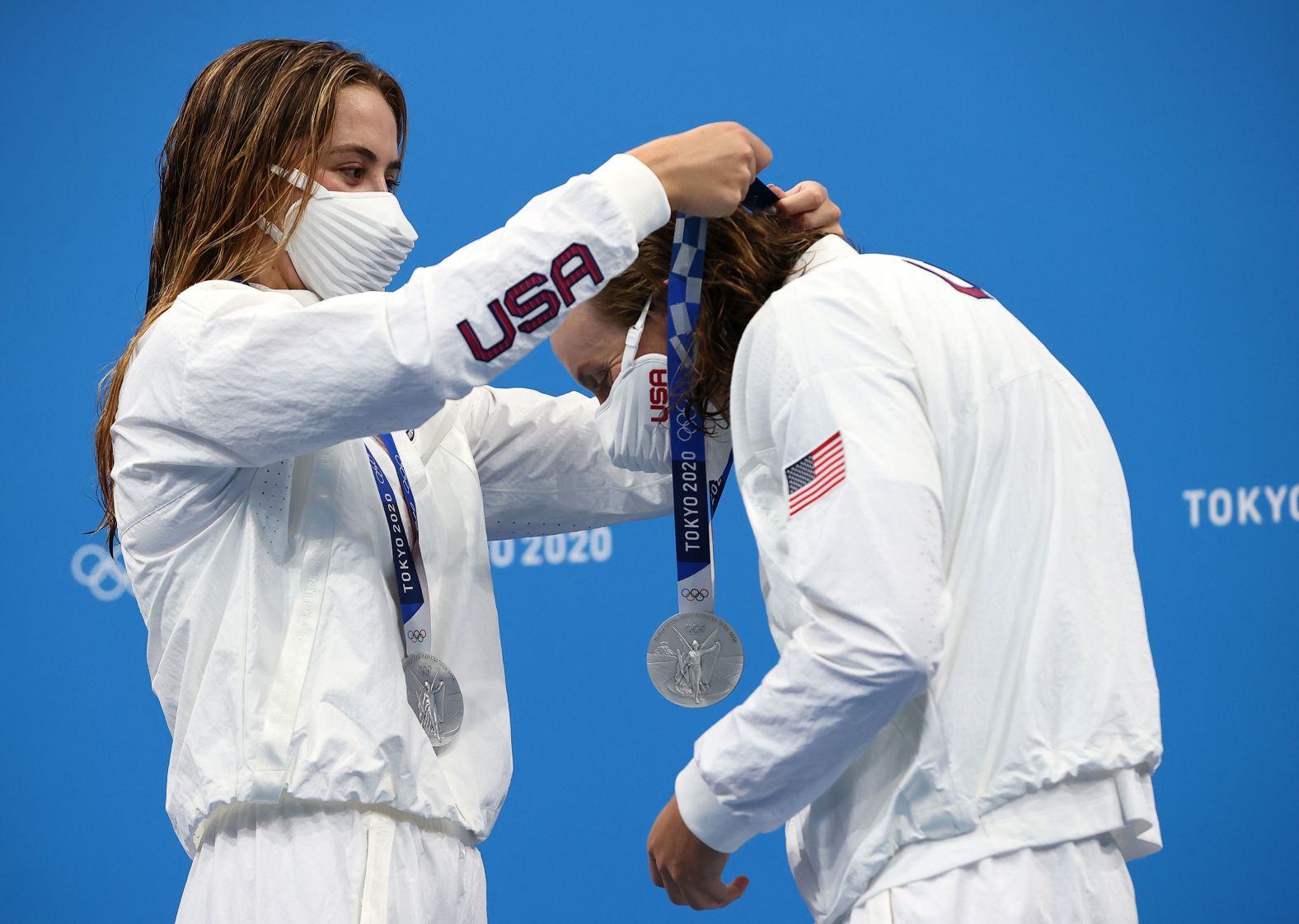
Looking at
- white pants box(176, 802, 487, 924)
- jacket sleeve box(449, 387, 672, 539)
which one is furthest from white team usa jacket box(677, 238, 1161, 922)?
jacket sleeve box(449, 387, 672, 539)

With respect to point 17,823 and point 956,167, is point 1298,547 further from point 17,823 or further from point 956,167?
point 17,823

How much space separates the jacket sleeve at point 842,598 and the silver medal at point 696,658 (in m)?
0.36

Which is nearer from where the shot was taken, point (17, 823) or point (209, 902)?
point (209, 902)

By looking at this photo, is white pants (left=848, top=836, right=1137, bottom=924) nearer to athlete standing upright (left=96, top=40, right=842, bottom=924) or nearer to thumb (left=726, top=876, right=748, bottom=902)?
thumb (left=726, top=876, right=748, bottom=902)

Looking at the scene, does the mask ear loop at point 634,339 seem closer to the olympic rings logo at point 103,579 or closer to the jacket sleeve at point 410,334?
the jacket sleeve at point 410,334

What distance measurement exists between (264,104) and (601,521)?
2.28ft

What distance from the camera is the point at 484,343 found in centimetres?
122

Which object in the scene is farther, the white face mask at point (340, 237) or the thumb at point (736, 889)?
the white face mask at point (340, 237)

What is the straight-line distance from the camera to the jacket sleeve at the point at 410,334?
121cm

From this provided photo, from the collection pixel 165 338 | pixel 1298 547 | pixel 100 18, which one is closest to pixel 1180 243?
pixel 1298 547

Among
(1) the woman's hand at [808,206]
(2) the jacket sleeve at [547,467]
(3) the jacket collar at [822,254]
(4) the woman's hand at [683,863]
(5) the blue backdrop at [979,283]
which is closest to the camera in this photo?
(4) the woman's hand at [683,863]

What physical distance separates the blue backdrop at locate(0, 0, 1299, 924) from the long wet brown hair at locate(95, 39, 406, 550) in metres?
1.19

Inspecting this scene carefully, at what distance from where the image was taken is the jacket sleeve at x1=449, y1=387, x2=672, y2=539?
1787mm

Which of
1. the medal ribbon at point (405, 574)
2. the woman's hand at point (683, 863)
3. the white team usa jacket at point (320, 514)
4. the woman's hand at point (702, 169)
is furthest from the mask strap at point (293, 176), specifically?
the woman's hand at point (683, 863)
